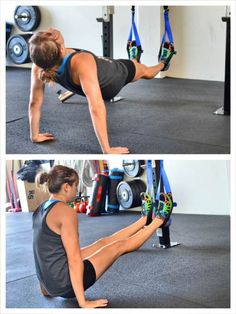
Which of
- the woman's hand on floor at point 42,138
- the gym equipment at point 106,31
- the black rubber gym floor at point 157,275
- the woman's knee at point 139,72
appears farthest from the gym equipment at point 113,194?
the woman's knee at point 139,72

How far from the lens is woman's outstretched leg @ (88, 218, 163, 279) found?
2.46 meters

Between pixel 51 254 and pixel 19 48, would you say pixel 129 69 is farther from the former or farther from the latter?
pixel 19 48

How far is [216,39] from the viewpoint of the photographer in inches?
209

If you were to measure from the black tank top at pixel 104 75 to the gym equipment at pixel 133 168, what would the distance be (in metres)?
2.45

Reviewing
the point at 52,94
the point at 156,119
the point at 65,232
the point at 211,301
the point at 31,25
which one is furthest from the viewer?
the point at 31,25

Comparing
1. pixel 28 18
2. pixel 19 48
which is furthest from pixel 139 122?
pixel 28 18

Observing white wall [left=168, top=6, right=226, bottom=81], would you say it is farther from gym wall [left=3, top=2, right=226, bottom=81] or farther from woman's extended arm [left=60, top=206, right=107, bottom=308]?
woman's extended arm [left=60, top=206, right=107, bottom=308]

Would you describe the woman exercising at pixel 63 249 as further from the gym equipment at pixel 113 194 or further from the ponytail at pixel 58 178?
the gym equipment at pixel 113 194

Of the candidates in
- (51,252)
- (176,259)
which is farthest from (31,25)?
(51,252)

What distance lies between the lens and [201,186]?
5.11m

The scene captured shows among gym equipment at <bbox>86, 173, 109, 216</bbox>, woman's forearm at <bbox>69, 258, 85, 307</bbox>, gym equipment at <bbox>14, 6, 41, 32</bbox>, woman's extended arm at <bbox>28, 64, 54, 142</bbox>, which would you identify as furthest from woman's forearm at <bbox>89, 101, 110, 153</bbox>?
gym equipment at <bbox>14, 6, 41, 32</bbox>

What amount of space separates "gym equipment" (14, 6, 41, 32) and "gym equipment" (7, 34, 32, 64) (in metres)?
0.36
